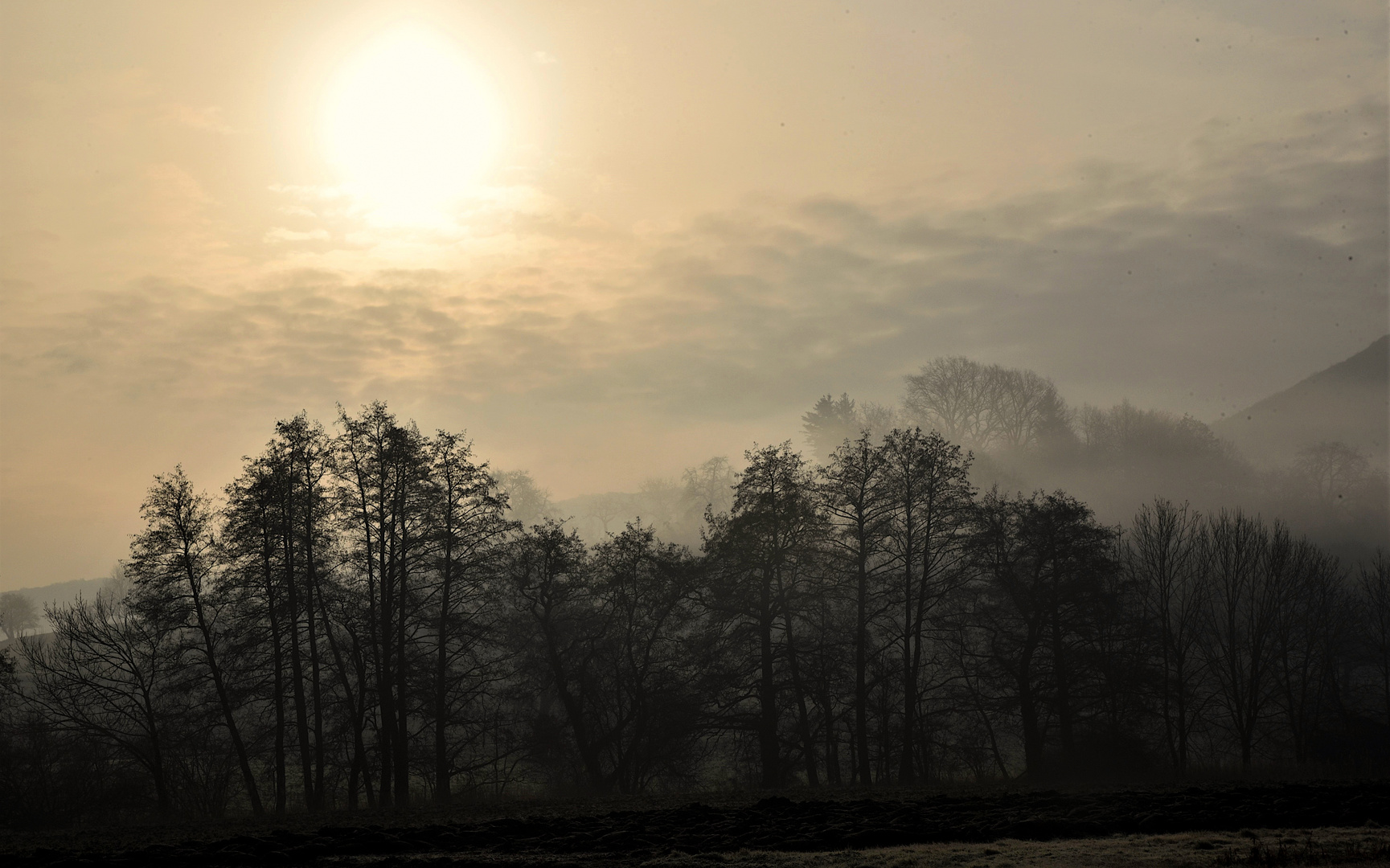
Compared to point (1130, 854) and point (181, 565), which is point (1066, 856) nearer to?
point (1130, 854)

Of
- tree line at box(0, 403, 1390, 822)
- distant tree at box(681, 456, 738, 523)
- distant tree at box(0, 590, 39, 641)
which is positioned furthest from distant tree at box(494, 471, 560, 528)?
distant tree at box(0, 590, 39, 641)

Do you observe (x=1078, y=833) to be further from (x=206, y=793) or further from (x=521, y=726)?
(x=206, y=793)

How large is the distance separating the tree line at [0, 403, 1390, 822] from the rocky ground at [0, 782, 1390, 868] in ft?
32.9

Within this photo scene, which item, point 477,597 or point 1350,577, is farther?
point 1350,577

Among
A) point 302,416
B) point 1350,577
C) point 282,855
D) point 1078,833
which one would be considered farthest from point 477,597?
point 1350,577

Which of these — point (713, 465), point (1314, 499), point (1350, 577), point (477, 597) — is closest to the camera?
point (477, 597)

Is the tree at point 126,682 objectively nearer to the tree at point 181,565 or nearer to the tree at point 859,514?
the tree at point 181,565

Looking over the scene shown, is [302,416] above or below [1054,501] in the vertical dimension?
above

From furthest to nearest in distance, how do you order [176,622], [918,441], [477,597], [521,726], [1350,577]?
[1350,577], [521,726], [918,441], [477,597], [176,622]

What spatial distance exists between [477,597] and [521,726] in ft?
34.7

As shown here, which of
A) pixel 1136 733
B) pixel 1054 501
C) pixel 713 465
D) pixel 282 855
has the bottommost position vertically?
pixel 1136 733

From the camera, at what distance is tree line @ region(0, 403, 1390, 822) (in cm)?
3334

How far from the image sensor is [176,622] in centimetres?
3259

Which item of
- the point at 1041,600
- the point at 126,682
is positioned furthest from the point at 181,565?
the point at 1041,600
